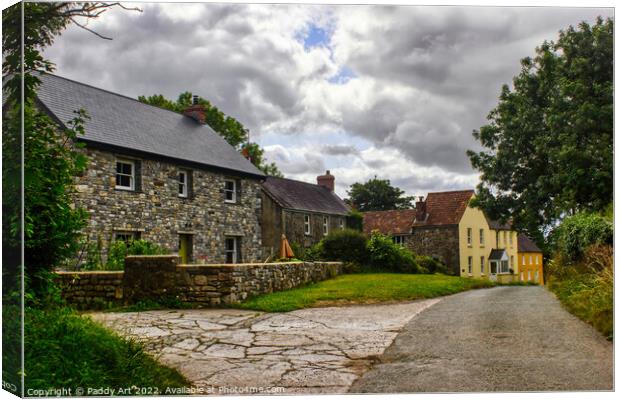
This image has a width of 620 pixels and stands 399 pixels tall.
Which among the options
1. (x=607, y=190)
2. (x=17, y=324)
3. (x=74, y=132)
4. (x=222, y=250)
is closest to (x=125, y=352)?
(x=17, y=324)

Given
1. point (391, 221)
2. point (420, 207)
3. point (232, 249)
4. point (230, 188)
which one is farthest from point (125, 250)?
point (230, 188)

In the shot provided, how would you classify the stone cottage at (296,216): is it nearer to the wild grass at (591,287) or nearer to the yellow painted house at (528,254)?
the yellow painted house at (528,254)

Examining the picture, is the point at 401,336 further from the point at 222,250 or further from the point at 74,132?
the point at 222,250

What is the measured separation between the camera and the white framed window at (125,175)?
879 centimetres

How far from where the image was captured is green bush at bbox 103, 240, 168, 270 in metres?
9.09

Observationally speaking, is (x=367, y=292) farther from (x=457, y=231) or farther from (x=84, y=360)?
(x=84, y=360)

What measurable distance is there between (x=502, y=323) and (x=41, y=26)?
5724 mm

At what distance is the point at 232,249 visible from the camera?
13594 mm

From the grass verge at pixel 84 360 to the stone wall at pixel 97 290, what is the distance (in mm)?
3837

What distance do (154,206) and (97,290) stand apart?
2.24 m

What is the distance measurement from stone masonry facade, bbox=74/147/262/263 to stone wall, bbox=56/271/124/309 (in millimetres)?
902

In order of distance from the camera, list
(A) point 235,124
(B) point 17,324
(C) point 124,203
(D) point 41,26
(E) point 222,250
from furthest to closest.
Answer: (E) point 222,250 → (C) point 124,203 → (A) point 235,124 → (D) point 41,26 → (B) point 17,324

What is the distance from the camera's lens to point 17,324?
5.25 metres

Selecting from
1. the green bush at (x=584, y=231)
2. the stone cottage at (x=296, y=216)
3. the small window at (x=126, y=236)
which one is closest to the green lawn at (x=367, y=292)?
the small window at (x=126, y=236)
